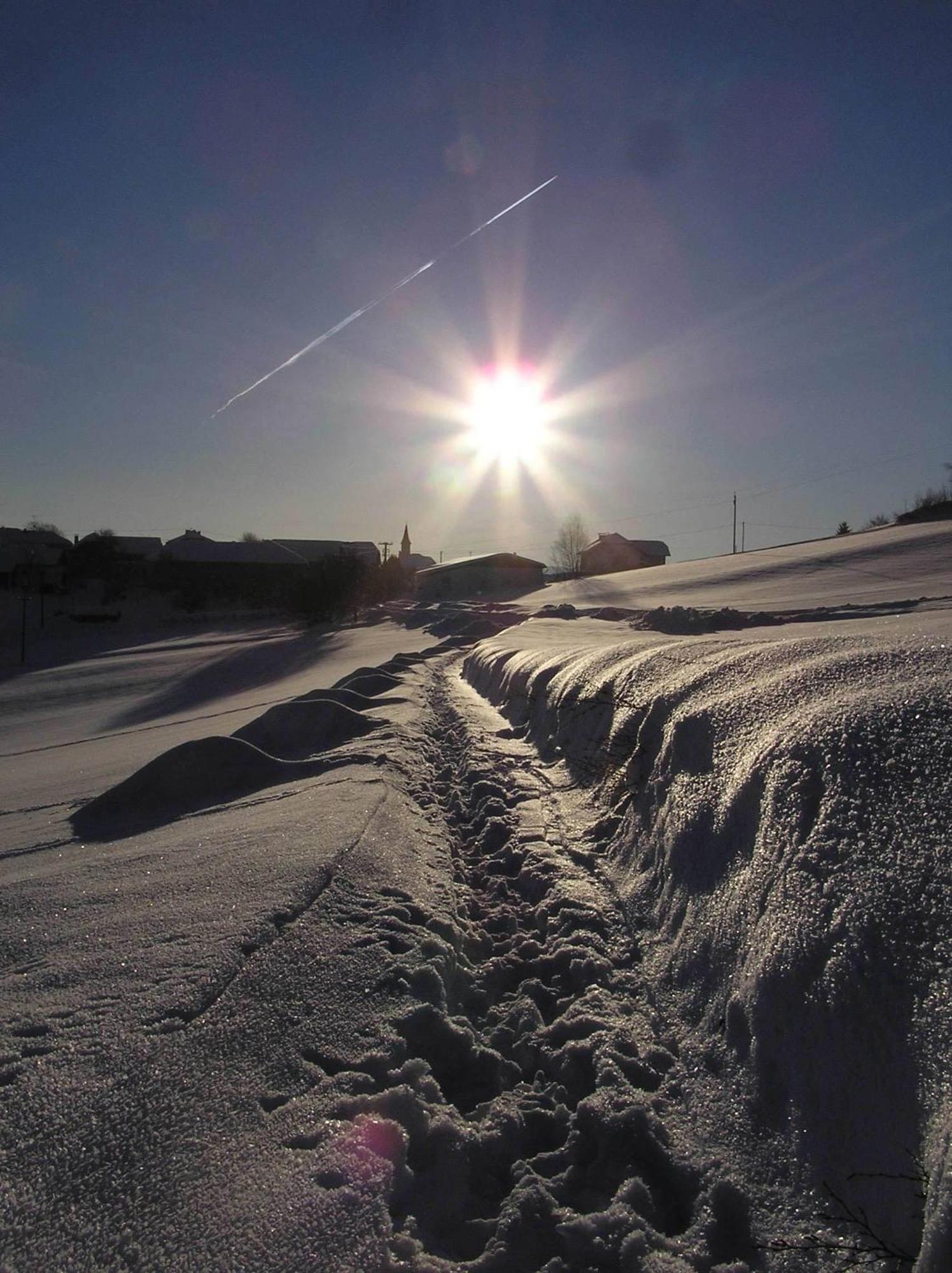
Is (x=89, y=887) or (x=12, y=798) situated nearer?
(x=89, y=887)

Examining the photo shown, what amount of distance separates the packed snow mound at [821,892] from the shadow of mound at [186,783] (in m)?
2.74

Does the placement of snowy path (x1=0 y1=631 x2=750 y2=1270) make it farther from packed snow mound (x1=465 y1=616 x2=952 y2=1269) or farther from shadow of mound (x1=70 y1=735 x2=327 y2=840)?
shadow of mound (x1=70 y1=735 x2=327 y2=840)

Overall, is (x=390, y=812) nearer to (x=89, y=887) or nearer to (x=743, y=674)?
(x=89, y=887)

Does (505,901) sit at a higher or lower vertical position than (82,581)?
lower

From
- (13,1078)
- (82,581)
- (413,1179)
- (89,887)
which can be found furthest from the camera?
(82,581)

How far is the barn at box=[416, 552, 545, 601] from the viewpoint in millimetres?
61719

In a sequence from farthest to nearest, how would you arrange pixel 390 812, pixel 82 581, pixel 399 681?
pixel 82 581 < pixel 399 681 < pixel 390 812

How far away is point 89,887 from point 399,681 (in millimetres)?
8562

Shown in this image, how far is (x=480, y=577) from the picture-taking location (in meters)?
62.5

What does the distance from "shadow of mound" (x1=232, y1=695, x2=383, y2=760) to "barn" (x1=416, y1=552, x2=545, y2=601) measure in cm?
5257

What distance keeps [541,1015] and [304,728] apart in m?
5.16

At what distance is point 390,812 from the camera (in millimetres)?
4730

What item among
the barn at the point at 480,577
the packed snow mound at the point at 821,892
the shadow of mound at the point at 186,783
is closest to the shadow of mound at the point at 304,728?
the shadow of mound at the point at 186,783

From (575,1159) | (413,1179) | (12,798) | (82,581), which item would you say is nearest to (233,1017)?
(413,1179)
